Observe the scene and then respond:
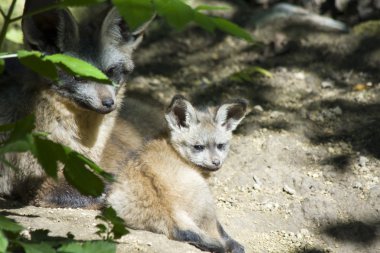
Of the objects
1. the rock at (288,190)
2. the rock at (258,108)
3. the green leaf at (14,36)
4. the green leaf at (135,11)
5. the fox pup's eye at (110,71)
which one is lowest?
the rock at (288,190)

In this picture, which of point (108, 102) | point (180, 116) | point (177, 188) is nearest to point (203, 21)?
point (177, 188)

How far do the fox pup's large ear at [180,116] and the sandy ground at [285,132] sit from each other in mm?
1015

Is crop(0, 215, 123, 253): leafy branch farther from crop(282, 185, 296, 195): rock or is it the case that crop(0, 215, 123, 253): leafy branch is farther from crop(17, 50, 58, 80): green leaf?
crop(282, 185, 296, 195): rock

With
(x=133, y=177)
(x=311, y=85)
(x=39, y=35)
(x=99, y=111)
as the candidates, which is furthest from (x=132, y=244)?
(x=311, y=85)

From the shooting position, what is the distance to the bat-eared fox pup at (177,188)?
5.57 m

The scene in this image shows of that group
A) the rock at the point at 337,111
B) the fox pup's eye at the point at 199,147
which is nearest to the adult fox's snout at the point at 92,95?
the fox pup's eye at the point at 199,147

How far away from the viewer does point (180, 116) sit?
6.62m

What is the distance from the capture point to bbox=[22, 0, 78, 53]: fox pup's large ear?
612 cm

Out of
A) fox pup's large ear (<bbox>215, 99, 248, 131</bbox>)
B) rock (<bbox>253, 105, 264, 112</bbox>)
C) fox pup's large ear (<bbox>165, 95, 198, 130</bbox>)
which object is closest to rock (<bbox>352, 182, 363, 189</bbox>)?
fox pup's large ear (<bbox>215, 99, 248, 131</bbox>)

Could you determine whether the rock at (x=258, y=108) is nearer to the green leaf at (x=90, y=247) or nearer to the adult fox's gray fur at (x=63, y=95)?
the adult fox's gray fur at (x=63, y=95)

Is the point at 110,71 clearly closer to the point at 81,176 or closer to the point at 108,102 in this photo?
the point at 108,102

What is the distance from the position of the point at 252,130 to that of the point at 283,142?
22.0 inches

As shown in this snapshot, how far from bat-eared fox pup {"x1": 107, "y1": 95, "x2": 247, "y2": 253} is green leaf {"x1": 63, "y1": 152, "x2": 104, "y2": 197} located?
76.5 inches

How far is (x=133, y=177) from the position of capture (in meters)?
5.70
